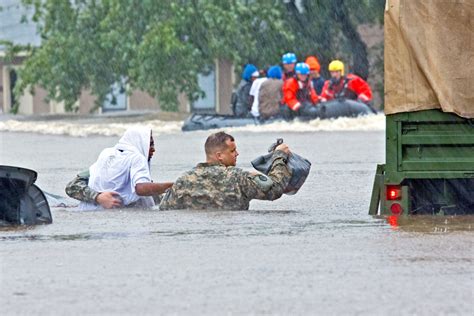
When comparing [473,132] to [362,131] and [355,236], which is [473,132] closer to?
[355,236]

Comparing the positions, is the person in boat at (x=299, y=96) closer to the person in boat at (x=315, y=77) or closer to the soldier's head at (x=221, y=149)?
the person in boat at (x=315, y=77)

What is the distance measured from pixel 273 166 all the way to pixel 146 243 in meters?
2.58

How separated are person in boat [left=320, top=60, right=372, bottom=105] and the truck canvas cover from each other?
2573 cm

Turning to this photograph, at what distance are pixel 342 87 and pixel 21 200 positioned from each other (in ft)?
89.6

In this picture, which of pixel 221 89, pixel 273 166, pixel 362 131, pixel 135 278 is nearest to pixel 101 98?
pixel 221 89

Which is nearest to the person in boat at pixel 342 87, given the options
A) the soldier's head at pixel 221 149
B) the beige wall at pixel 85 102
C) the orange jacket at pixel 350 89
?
the orange jacket at pixel 350 89

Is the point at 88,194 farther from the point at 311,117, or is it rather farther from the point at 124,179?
the point at 311,117

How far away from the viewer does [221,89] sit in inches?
2484

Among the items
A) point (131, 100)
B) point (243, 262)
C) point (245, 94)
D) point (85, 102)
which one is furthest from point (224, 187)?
point (85, 102)

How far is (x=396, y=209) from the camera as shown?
14.0 metres

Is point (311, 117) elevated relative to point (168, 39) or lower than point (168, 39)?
lower

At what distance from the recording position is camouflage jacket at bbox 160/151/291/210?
14414 millimetres

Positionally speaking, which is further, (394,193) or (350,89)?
(350,89)

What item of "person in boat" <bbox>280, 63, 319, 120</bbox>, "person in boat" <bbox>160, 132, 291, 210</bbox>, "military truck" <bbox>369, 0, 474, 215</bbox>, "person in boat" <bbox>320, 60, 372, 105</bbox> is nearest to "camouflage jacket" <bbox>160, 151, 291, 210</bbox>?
"person in boat" <bbox>160, 132, 291, 210</bbox>
